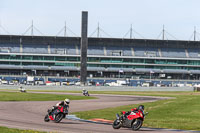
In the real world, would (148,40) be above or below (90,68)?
above

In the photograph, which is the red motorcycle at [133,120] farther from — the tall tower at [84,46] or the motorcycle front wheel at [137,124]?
the tall tower at [84,46]

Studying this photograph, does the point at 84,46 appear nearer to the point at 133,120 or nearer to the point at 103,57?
the point at 103,57

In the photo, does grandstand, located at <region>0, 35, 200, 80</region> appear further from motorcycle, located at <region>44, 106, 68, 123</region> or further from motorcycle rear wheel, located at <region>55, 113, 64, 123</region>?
motorcycle rear wheel, located at <region>55, 113, 64, 123</region>

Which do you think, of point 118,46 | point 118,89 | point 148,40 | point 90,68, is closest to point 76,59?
point 90,68

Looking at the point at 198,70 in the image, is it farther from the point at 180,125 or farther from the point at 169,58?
the point at 180,125

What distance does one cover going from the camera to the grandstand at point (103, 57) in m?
145

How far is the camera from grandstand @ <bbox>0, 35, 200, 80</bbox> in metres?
145

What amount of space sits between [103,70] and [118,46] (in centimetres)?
1177

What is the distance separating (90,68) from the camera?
147m

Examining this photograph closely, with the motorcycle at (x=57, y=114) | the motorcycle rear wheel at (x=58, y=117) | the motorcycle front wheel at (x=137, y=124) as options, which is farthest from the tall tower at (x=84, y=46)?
the motorcycle front wheel at (x=137, y=124)

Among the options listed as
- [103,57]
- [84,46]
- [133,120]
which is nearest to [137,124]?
[133,120]

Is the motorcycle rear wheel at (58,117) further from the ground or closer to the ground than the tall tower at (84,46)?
closer to the ground

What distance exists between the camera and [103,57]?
146 metres

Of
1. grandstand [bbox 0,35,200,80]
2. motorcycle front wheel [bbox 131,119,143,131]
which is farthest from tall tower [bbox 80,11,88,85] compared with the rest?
motorcycle front wheel [bbox 131,119,143,131]
